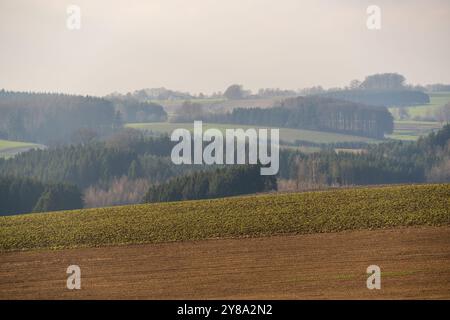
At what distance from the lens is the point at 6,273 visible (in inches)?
1296

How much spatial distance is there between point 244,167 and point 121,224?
99.7ft

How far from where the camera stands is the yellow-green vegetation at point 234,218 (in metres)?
38.2

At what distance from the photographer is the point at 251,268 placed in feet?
104

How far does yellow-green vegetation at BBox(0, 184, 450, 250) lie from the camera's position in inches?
1503

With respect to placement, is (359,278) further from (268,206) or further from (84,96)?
(84,96)

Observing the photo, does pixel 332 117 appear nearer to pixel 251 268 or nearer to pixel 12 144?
pixel 12 144

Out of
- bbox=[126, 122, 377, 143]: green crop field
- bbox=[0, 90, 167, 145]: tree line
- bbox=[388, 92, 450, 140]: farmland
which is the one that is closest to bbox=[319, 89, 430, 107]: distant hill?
bbox=[388, 92, 450, 140]: farmland

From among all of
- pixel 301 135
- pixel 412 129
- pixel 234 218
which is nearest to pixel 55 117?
pixel 301 135

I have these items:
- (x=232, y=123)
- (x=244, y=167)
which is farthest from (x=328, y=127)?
(x=244, y=167)

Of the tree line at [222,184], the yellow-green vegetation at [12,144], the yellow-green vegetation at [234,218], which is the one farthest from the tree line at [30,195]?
the yellow-green vegetation at [12,144]

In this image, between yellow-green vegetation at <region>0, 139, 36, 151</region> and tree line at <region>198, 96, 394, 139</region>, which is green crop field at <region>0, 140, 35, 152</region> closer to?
yellow-green vegetation at <region>0, 139, 36, 151</region>

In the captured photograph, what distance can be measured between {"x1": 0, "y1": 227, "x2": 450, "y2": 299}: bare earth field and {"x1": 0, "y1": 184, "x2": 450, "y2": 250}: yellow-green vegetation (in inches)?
46.7

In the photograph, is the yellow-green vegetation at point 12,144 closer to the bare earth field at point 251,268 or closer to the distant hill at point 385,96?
the distant hill at point 385,96

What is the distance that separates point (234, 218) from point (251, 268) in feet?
30.4
